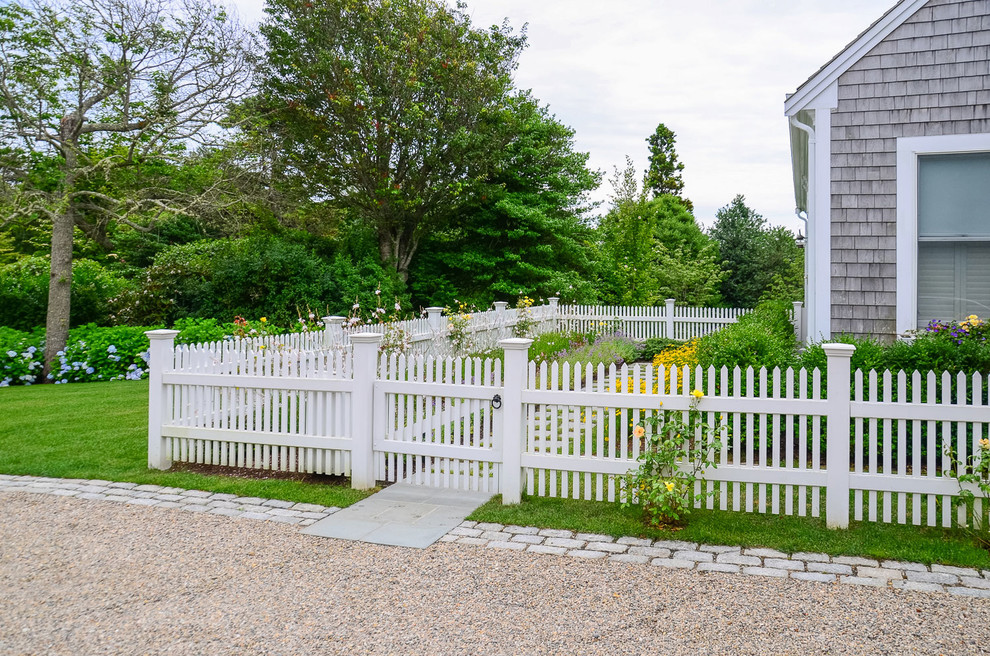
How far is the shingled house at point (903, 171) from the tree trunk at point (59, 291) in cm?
1304

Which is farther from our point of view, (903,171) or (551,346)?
(551,346)

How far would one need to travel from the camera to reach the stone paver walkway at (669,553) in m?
3.81

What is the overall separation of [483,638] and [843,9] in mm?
10142

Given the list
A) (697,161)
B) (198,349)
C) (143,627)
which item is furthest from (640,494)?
(697,161)

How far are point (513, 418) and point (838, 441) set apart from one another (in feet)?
7.46

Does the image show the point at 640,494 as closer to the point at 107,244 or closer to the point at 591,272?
the point at 591,272

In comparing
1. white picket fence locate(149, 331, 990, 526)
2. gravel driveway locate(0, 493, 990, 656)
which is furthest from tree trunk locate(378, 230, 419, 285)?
gravel driveway locate(0, 493, 990, 656)

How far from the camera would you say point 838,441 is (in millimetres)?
4637

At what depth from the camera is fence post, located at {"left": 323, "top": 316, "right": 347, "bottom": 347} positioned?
8.19 meters

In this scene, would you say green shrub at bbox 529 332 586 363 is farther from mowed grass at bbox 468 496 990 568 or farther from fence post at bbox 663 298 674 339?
mowed grass at bbox 468 496 990 568

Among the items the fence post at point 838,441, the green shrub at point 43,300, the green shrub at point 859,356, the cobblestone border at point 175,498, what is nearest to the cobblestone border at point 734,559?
the fence post at point 838,441

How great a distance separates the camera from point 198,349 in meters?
6.40

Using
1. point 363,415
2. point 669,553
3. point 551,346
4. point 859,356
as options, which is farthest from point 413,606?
point 551,346

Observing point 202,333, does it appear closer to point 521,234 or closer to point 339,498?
point 339,498
